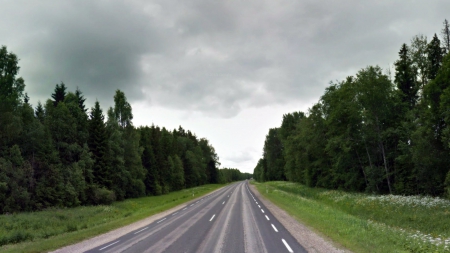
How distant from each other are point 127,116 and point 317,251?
179 feet

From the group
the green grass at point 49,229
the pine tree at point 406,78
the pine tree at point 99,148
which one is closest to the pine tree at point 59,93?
the pine tree at point 99,148

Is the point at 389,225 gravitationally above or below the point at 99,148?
below

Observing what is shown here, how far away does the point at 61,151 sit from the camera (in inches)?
1560

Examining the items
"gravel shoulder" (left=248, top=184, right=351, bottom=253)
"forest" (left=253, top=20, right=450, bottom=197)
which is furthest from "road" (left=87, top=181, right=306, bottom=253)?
"forest" (left=253, top=20, right=450, bottom=197)

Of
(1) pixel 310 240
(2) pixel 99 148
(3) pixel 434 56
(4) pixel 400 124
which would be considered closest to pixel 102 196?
(2) pixel 99 148

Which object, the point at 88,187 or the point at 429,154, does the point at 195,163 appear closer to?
the point at 88,187

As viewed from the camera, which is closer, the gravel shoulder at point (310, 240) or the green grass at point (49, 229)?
the gravel shoulder at point (310, 240)

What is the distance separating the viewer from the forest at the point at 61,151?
30.6 metres

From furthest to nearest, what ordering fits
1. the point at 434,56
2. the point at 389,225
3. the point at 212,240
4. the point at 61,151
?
the point at 61,151
the point at 434,56
the point at 389,225
the point at 212,240

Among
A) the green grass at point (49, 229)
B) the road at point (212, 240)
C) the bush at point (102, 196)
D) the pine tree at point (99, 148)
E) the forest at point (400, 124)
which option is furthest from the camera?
the pine tree at point (99, 148)

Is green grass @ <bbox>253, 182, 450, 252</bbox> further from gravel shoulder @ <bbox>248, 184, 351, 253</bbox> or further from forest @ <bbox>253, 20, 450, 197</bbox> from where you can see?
forest @ <bbox>253, 20, 450, 197</bbox>

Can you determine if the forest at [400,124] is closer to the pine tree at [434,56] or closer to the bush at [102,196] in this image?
the pine tree at [434,56]

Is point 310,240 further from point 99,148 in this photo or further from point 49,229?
point 99,148

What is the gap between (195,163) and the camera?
97.9 m
